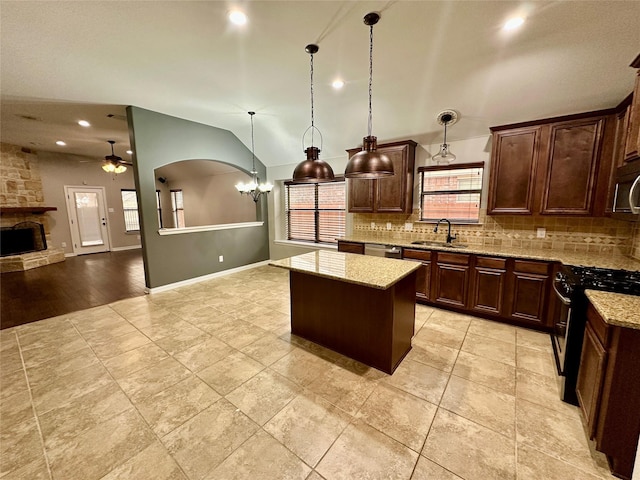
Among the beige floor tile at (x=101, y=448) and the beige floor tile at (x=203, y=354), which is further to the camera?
the beige floor tile at (x=203, y=354)

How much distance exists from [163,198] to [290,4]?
372 inches

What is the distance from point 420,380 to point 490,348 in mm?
1051

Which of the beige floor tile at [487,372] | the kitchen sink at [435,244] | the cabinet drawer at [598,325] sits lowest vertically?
the beige floor tile at [487,372]

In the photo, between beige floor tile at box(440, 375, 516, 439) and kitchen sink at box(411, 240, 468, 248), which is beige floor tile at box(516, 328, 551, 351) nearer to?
beige floor tile at box(440, 375, 516, 439)

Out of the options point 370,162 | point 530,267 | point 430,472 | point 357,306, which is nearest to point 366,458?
point 430,472

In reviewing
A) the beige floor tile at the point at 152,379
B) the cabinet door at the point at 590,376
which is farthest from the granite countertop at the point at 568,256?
the beige floor tile at the point at 152,379

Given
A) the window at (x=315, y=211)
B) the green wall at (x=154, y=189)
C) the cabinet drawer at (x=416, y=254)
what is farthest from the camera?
the window at (x=315, y=211)

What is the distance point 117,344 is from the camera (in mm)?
2873

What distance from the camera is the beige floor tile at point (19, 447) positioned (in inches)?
61.1

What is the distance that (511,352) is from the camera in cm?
266

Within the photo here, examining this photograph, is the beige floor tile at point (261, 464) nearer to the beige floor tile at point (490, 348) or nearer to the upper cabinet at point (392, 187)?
the beige floor tile at point (490, 348)

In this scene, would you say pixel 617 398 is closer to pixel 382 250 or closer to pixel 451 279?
pixel 451 279

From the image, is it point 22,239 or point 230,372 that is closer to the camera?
point 230,372

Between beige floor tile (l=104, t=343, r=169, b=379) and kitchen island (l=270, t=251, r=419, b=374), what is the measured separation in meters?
1.43
